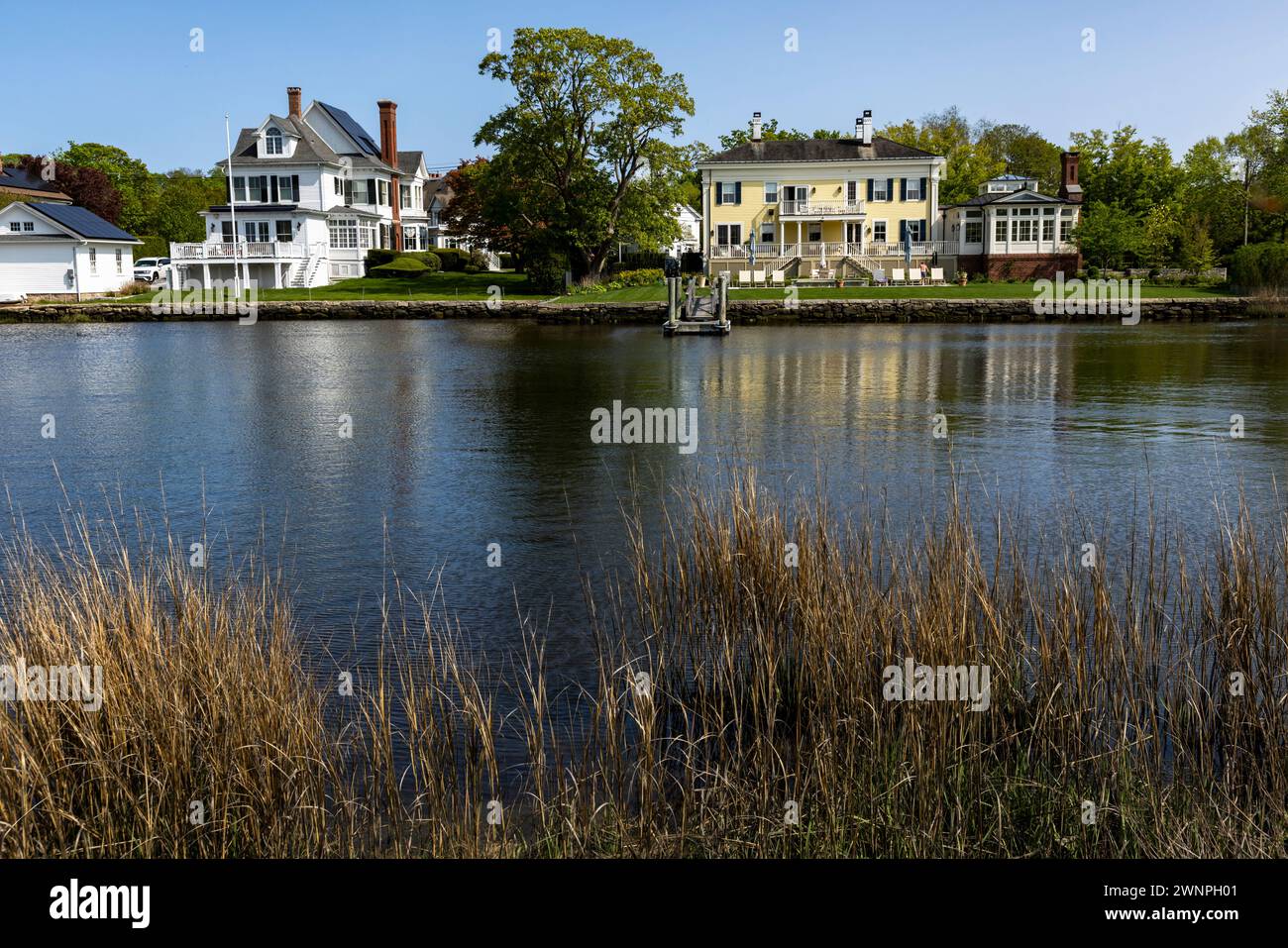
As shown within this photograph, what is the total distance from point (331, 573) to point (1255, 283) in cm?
5663

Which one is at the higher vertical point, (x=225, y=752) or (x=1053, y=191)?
(x=1053, y=191)

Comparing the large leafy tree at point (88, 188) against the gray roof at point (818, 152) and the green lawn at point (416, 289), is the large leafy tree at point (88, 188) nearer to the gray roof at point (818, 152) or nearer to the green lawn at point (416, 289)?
the green lawn at point (416, 289)

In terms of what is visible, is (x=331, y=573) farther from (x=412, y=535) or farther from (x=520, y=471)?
(x=520, y=471)

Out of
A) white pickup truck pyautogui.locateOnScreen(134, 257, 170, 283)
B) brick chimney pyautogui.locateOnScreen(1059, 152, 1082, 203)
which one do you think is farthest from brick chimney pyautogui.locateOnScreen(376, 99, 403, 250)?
brick chimney pyautogui.locateOnScreen(1059, 152, 1082, 203)

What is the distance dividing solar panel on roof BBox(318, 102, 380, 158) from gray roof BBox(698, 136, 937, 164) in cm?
2348

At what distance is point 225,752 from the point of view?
20.3 feet

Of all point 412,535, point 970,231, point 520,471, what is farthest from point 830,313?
point 412,535

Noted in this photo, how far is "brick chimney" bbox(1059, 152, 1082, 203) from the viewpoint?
6981cm

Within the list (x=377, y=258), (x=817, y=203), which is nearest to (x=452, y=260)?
(x=377, y=258)

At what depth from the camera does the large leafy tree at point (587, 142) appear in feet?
200

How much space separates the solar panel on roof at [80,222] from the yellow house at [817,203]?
111 feet

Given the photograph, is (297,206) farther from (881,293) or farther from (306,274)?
(881,293)
